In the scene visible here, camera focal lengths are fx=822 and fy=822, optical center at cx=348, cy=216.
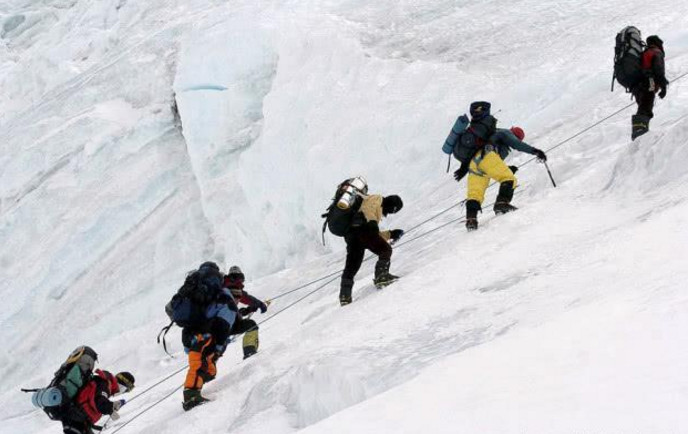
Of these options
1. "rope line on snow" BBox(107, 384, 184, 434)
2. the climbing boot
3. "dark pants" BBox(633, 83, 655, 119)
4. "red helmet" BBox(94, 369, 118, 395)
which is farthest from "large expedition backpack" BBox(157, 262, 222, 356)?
"dark pants" BBox(633, 83, 655, 119)

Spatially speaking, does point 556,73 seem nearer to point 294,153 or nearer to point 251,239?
point 294,153

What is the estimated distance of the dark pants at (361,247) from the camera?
22.4 ft

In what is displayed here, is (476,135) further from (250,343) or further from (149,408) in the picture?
(149,408)

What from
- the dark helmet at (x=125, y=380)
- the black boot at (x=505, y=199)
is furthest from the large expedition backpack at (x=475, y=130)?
the dark helmet at (x=125, y=380)

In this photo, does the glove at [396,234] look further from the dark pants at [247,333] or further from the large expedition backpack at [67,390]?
the large expedition backpack at [67,390]

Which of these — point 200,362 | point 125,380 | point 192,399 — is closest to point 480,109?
point 200,362

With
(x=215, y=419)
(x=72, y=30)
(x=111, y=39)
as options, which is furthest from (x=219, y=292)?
(x=72, y=30)

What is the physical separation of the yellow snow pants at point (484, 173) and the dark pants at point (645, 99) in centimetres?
154

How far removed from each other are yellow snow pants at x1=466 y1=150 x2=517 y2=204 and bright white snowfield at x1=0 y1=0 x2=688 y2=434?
1.07 feet

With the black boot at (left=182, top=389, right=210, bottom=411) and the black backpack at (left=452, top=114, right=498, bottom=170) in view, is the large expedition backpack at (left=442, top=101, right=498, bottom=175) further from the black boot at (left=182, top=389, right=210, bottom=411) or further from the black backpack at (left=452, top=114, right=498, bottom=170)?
the black boot at (left=182, top=389, right=210, bottom=411)

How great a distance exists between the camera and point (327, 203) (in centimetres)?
1251

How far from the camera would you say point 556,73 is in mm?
11227

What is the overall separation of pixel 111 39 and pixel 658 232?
57.4 feet

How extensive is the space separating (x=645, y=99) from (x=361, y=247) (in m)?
3.14
